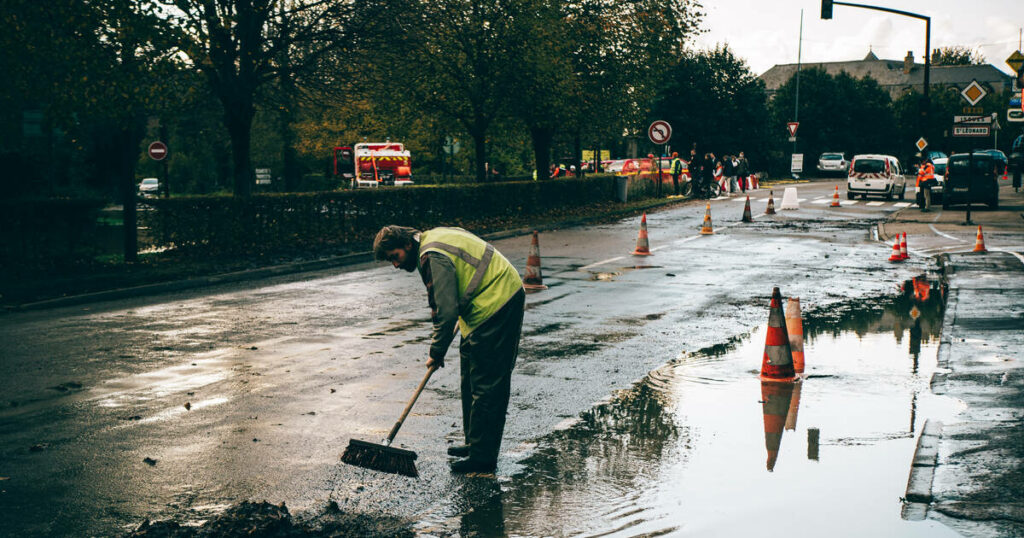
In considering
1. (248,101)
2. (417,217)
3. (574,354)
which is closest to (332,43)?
(248,101)

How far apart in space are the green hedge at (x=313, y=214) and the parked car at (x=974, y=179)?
47.1ft

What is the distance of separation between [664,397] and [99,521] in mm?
4357

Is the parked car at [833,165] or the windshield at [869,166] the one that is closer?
the windshield at [869,166]

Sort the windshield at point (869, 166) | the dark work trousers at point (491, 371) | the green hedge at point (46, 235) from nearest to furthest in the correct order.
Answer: the dark work trousers at point (491, 371), the green hedge at point (46, 235), the windshield at point (869, 166)

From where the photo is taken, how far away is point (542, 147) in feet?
114

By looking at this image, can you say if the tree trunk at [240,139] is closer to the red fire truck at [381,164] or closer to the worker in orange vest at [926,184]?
the worker in orange vest at [926,184]

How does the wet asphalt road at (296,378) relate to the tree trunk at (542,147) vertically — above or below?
below

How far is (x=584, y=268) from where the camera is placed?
16875 millimetres

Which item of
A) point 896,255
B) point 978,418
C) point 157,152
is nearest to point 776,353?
point 978,418

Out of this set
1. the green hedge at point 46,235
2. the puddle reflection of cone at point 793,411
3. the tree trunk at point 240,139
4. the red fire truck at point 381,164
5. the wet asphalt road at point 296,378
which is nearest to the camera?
the wet asphalt road at point 296,378

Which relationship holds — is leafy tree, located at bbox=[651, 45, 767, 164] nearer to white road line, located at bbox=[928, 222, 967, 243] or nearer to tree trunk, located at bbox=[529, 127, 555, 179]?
tree trunk, located at bbox=[529, 127, 555, 179]

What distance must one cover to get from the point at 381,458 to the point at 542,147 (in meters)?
29.8

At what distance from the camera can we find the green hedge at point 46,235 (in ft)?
50.1

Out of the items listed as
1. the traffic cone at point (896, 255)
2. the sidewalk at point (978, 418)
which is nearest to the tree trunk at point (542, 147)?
the traffic cone at point (896, 255)
